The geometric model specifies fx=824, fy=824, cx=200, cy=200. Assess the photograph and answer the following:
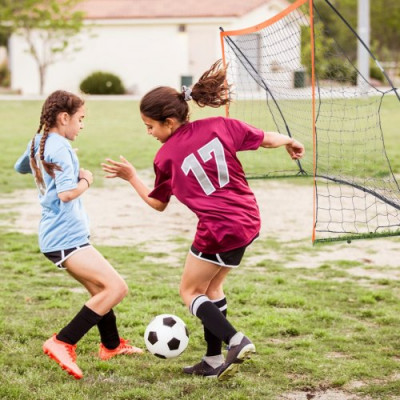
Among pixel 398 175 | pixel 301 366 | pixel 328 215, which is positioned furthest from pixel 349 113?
pixel 301 366

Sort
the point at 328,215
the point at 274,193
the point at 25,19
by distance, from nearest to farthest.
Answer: the point at 328,215
the point at 274,193
the point at 25,19

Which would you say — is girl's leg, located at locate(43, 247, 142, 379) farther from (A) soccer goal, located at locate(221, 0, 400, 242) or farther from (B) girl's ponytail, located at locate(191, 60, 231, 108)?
(A) soccer goal, located at locate(221, 0, 400, 242)

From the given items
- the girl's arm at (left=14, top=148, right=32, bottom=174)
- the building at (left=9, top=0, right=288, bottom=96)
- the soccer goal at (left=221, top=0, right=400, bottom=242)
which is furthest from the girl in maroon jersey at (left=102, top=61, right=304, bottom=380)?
the building at (left=9, top=0, right=288, bottom=96)

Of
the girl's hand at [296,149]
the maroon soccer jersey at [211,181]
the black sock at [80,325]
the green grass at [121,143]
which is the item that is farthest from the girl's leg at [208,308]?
the green grass at [121,143]

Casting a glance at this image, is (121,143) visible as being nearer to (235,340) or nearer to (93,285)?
(93,285)

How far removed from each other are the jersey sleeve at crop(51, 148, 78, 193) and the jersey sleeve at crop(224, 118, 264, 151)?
83 centimetres

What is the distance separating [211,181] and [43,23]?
31764 mm

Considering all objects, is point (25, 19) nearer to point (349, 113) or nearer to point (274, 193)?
point (349, 113)

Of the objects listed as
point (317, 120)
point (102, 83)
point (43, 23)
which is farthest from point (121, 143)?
point (43, 23)

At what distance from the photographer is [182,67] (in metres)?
36.5

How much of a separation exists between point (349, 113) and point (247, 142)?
44.6 ft

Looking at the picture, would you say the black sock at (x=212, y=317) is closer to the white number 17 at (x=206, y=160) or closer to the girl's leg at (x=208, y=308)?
the girl's leg at (x=208, y=308)

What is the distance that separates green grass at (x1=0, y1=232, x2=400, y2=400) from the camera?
4186 millimetres

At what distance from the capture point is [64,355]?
4.33 meters
